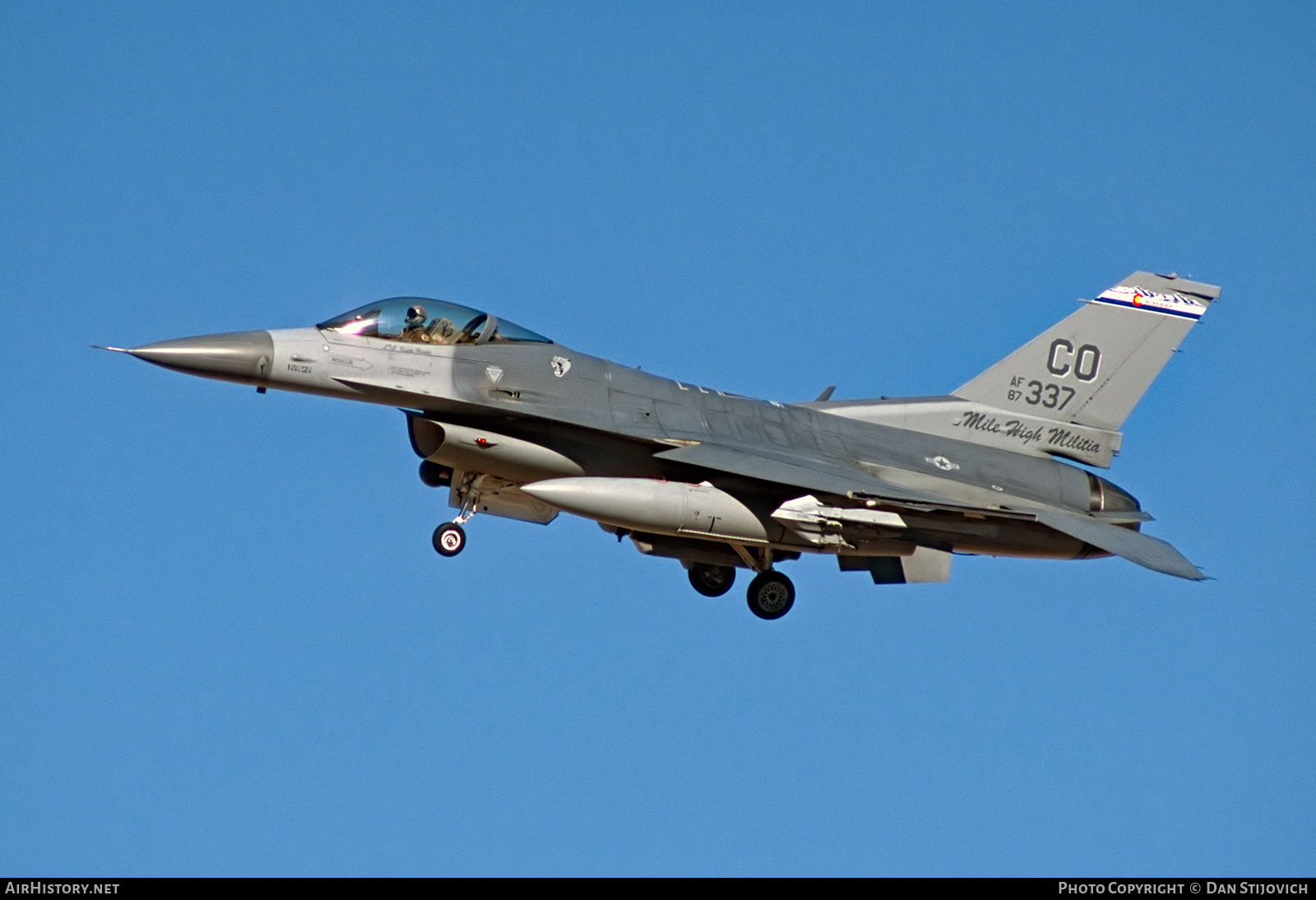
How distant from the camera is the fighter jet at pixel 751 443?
17.1 metres

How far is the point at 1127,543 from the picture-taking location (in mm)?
18047

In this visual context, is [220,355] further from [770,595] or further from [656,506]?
[770,595]

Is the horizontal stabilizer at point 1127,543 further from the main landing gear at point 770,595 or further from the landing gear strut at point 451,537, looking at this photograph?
the landing gear strut at point 451,537

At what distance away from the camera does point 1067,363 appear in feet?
66.2

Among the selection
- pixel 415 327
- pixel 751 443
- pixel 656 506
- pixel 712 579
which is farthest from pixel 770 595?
pixel 415 327

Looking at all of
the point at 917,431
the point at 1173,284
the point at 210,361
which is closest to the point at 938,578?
the point at 917,431

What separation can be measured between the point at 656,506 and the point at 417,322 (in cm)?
308

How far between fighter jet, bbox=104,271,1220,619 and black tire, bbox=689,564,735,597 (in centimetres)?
2

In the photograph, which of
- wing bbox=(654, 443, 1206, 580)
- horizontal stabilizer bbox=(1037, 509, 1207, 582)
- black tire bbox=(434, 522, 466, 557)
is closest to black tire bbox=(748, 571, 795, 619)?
wing bbox=(654, 443, 1206, 580)

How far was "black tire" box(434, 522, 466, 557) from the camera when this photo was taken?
17.0m

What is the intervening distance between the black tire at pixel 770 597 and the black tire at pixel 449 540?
3.64 meters

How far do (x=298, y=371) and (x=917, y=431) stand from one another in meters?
7.10

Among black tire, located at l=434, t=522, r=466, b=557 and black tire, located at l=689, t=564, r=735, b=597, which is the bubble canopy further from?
black tire, located at l=689, t=564, r=735, b=597
